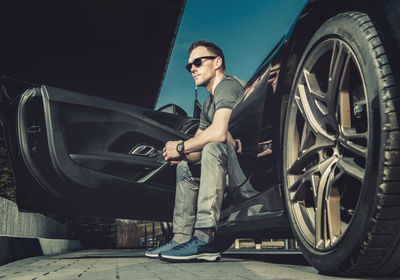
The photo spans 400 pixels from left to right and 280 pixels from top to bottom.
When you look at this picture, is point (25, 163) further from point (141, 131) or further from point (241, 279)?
point (241, 279)

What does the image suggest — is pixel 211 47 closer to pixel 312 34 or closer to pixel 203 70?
pixel 203 70

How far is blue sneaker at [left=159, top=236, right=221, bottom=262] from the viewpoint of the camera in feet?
8.61

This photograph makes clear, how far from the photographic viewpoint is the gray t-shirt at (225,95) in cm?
292

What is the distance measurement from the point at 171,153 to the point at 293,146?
1.16 m

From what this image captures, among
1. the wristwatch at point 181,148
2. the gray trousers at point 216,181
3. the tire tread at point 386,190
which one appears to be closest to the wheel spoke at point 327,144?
the tire tread at point 386,190

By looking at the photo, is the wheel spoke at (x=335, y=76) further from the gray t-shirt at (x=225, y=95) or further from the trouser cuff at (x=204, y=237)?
the trouser cuff at (x=204, y=237)

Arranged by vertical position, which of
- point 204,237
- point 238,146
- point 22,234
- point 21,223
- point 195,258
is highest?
point 238,146

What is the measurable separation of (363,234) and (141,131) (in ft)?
6.94

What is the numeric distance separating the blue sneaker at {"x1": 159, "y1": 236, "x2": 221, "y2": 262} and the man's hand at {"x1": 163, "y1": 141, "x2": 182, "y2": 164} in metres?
0.66

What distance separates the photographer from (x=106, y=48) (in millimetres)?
8656

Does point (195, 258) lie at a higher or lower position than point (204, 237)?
lower

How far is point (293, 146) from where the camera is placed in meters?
2.18

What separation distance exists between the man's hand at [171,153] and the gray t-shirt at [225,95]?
1.14ft

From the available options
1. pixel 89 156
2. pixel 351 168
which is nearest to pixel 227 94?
pixel 89 156
